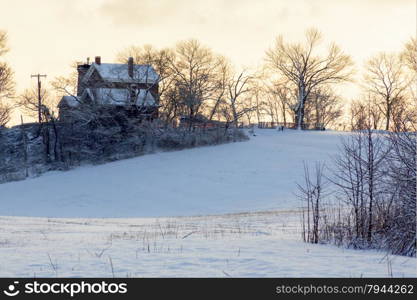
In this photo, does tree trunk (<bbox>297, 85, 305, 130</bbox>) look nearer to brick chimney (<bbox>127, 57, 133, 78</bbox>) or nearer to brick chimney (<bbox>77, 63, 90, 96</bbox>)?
brick chimney (<bbox>127, 57, 133, 78</bbox>)

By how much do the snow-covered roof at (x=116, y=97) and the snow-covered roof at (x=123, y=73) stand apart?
4.91 feet

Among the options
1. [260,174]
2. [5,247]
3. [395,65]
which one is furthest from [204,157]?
[5,247]

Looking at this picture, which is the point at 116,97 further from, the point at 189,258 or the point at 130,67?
the point at 189,258

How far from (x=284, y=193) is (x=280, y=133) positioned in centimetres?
3095

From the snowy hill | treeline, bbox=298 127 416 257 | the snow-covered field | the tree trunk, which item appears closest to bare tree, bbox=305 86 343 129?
the tree trunk

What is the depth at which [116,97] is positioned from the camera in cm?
6581

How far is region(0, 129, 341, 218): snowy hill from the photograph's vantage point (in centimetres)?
4000

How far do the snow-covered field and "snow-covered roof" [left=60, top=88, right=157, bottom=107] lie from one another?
874 centimetres

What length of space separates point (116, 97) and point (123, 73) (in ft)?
17.9

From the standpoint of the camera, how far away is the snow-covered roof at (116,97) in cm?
6335

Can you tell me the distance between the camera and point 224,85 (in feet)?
237

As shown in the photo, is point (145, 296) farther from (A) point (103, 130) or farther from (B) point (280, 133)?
(B) point (280, 133)

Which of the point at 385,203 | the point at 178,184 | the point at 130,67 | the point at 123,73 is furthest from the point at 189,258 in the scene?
the point at 123,73

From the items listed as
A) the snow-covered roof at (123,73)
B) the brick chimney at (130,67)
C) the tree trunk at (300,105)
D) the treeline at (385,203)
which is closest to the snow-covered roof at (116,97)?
the snow-covered roof at (123,73)
